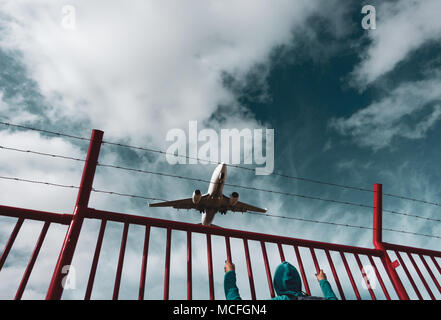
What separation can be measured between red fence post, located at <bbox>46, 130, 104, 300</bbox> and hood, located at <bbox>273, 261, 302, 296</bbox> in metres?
2.99

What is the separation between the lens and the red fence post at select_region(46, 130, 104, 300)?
12.5 ft

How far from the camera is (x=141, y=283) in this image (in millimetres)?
4086

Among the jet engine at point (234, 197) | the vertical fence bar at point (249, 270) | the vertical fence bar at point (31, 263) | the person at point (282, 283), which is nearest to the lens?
the vertical fence bar at point (31, 263)

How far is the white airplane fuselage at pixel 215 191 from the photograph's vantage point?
27.8 metres

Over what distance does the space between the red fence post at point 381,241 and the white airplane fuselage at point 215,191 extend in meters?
20.7

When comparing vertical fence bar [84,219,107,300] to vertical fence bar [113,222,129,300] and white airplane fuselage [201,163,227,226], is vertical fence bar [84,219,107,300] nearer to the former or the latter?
vertical fence bar [113,222,129,300]

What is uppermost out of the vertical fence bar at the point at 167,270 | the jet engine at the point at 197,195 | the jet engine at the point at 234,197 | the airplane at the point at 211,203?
the airplane at the point at 211,203

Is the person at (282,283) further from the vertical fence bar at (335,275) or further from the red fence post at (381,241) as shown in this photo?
the red fence post at (381,241)

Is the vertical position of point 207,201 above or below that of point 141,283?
above

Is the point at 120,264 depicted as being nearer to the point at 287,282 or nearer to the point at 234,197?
the point at 287,282

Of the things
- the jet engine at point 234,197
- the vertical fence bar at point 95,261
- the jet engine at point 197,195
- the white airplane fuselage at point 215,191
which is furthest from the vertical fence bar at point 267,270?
the jet engine at point 234,197
